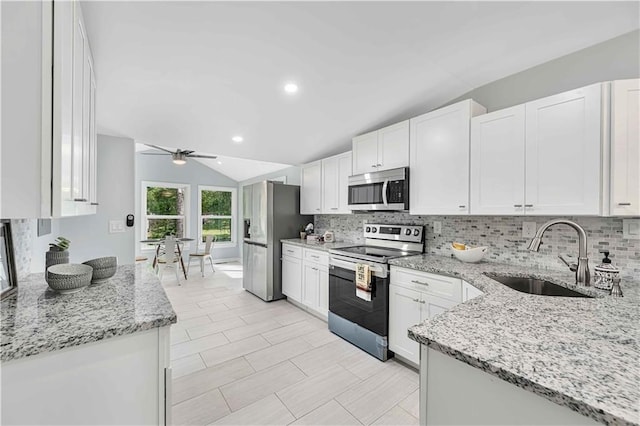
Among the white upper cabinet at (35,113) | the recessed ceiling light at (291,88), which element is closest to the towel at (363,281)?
the recessed ceiling light at (291,88)

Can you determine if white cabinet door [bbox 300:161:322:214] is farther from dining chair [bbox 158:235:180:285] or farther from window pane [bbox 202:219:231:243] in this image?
window pane [bbox 202:219:231:243]

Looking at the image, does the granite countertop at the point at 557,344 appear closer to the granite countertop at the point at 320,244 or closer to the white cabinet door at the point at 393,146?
the white cabinet door at the point at 393,146

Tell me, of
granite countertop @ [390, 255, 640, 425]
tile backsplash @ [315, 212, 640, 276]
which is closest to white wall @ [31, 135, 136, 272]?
tile backsplash @ [315, 212, 640, 276]

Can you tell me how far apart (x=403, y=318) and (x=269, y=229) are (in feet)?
7.59

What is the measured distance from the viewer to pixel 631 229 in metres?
1.73

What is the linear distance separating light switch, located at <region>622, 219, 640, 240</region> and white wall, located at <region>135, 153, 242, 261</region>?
286 inches

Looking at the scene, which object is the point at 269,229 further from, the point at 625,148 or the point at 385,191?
the point at 625,148

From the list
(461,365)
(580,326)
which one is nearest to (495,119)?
(580,326)

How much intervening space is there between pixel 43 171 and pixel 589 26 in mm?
2971

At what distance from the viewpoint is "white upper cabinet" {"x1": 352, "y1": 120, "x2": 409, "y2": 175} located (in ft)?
8.94

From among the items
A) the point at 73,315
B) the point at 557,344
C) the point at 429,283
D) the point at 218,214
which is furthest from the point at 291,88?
the point at 218,214

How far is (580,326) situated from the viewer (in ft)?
3.27

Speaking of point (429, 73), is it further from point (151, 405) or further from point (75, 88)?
point (151, 405)

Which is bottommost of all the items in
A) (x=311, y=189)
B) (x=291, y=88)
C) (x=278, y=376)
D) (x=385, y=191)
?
(x=278, y=376)
